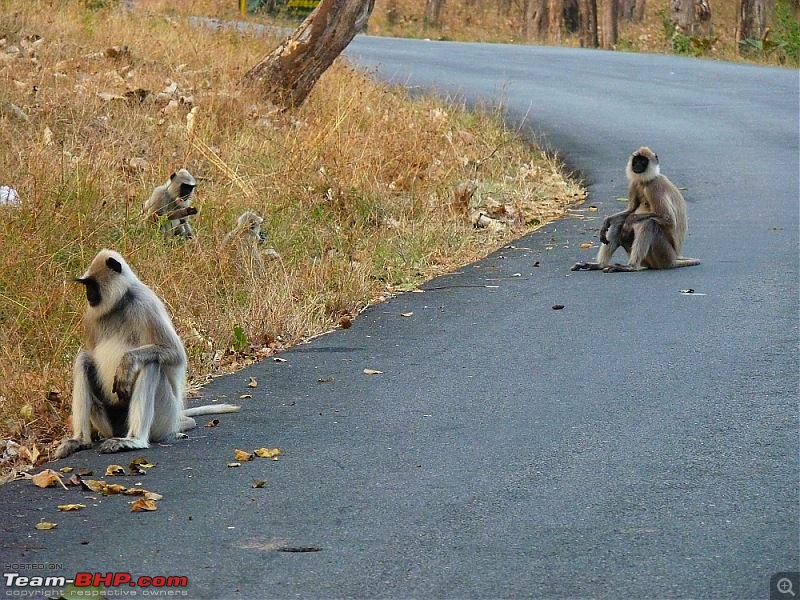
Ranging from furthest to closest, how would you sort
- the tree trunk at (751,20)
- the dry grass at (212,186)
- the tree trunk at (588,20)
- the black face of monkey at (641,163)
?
the tree trunk at (588,20)
the tree trunk at (751,20)
the black face of monkey at (641,163)
the dry grass at (212,186)

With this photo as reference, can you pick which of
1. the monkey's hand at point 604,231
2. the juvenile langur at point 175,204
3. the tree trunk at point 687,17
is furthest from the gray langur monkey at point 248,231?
the tree trunk at point 687,17

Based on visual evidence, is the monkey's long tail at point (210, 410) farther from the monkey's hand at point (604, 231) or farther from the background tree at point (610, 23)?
the background tree at point (610, 23)

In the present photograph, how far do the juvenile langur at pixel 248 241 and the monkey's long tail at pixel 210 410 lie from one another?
9.01 feet

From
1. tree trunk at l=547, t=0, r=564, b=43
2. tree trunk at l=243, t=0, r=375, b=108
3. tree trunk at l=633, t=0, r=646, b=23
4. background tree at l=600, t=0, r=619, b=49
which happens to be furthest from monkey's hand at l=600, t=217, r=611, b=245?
tree trunk at l=633, t=0, r=646, b=23

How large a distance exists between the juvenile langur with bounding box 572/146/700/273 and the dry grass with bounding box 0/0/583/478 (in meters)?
1.31

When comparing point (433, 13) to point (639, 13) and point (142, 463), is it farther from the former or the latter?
point (142, 463)

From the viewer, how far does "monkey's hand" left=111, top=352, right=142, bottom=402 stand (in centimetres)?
591

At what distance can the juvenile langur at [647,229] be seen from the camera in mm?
10477

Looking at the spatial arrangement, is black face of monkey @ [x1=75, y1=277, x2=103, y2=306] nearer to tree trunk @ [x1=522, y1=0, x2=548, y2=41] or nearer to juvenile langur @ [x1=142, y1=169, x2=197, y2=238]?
juvenile langur @ [x1=142, y1=169, x2=197, y2=238]

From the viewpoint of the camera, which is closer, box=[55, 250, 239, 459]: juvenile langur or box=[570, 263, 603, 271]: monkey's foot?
box=[55, 250, 239, 459]: juvenile langur

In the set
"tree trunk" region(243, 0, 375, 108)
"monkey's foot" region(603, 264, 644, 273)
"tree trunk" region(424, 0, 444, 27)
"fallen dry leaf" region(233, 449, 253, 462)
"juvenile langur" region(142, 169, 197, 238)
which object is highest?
"tree trunk" region(424, 0, 444, 27)

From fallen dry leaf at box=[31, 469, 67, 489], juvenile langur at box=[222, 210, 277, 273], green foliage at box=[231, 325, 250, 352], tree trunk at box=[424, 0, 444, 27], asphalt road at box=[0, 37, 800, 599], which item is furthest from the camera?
tree trunk at box=[424, 0, 444, 27]

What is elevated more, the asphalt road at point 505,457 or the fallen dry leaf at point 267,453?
the asphalt road at point 505,457

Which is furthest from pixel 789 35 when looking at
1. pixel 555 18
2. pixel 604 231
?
pixel 604 231
